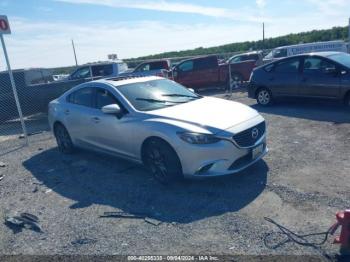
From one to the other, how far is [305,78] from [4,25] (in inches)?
307

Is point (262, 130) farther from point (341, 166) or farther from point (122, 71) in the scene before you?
point (122, 71)

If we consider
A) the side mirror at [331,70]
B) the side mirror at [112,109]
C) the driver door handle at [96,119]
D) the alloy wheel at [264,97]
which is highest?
the side mirror at [112,109]

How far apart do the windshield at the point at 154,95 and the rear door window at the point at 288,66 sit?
474 cm

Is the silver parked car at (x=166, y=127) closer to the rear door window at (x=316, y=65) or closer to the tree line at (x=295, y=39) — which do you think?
the rear door window at (x=316, y=65)

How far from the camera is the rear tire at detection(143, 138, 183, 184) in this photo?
5.31 metres

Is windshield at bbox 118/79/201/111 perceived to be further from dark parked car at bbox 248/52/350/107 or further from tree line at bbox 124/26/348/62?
tree line at bbox 124/26/348/62

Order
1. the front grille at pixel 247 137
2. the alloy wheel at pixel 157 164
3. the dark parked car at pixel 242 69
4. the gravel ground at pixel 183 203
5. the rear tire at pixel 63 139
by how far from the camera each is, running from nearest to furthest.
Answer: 1. the gravel ground at pixel 183 203
2. the front grille at pixel 247 137
3. the alloy wheel at pixel 157 164
4. the rear tire at pixel 63 139
5. the dark parked car at pixel 242 69

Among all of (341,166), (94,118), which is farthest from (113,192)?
(341,166)

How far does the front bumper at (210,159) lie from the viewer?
5047mm

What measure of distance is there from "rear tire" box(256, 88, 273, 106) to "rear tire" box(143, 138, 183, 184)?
21.3 ft

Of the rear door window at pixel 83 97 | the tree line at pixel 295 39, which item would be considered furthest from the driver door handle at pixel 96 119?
the tree line at pixel 295 39

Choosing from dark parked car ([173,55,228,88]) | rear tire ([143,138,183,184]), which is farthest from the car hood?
dark parked car ([173,55,228,88])

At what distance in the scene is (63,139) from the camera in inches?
317

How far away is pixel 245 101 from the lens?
42.7 feet
